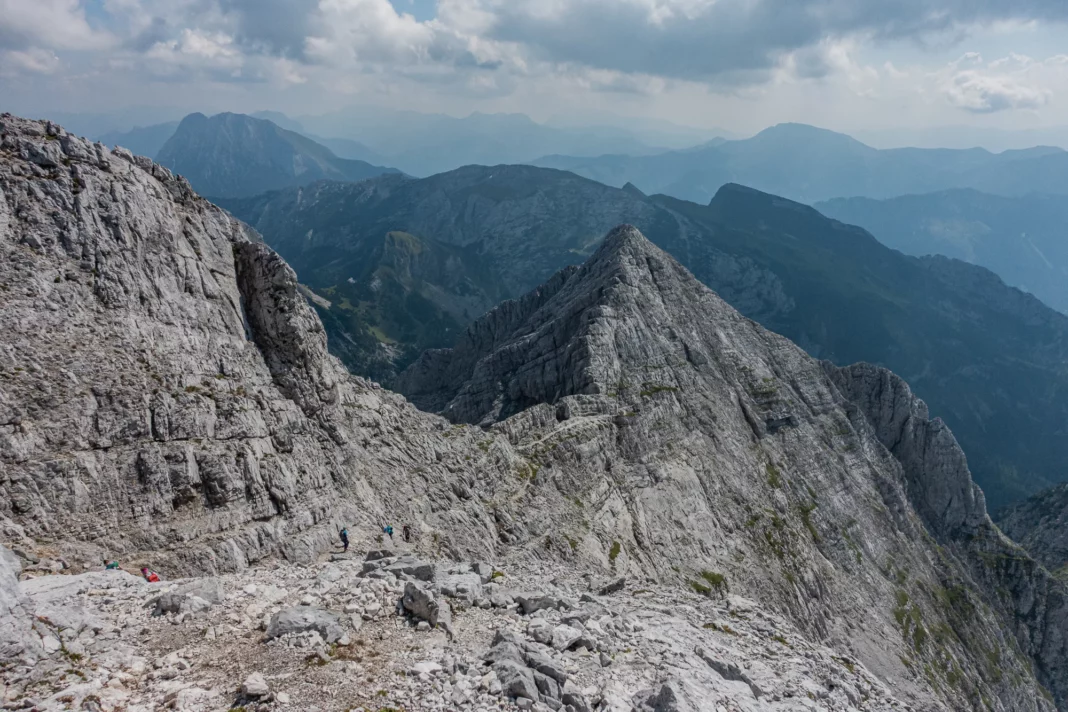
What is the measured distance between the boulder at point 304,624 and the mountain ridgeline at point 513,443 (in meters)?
12.3

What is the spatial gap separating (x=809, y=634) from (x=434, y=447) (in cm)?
5079

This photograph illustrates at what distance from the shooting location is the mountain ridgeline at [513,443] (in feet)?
125

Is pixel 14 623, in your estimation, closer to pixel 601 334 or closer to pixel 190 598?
pixel 190 598

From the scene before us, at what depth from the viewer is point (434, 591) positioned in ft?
97.7

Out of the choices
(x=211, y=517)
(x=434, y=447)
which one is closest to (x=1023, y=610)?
(x=434, y=447)

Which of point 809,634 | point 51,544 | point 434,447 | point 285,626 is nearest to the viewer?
point 285,626

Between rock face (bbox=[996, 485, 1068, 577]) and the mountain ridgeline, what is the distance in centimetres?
4411

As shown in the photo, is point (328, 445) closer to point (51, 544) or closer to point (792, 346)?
point (51, 544)

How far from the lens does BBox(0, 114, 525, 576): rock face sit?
35.8m

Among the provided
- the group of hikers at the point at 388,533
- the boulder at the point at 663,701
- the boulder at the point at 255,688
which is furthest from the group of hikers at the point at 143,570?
the boulder at the point at 663,701

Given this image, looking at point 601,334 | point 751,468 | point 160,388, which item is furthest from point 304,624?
point 751,468

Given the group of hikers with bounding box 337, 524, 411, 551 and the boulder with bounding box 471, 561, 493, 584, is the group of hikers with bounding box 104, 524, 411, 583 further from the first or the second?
the boulder with bounding box 471, 561, 493, 584

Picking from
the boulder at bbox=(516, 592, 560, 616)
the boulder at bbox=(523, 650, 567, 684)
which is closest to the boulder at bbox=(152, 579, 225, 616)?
the boulder at bbox=(523, 650, 567, 684)

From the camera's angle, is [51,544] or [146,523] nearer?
[51,544]
